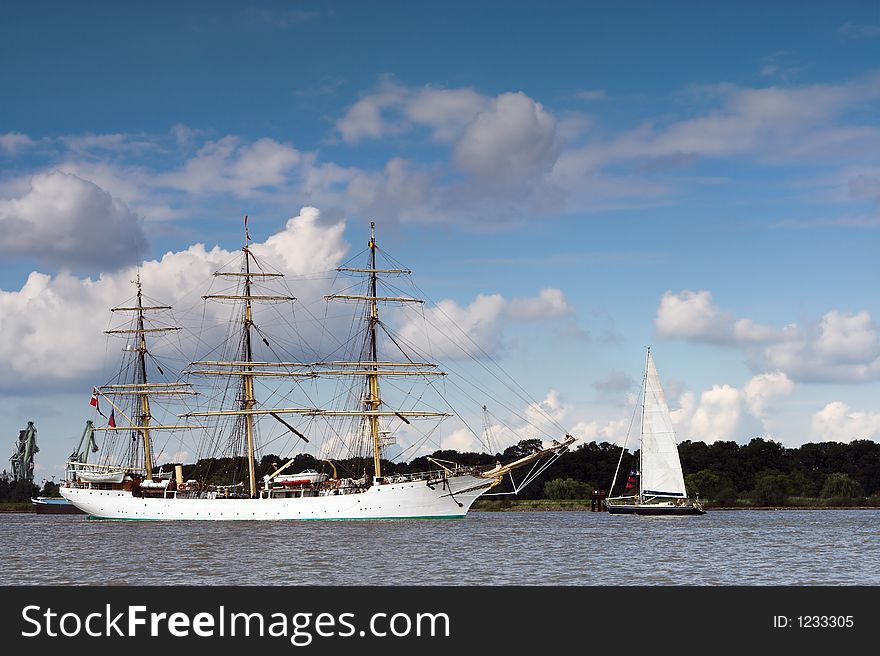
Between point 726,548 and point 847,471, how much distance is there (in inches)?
5345

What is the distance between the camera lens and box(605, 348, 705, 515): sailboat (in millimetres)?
128625

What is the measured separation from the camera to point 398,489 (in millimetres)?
123562

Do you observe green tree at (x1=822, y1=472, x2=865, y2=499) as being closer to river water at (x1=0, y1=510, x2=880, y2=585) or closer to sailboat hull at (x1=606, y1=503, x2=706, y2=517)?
sailboat hull at (x1=606, y1=503, x2=706, y2=517)

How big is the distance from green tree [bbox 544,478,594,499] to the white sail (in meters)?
42.8

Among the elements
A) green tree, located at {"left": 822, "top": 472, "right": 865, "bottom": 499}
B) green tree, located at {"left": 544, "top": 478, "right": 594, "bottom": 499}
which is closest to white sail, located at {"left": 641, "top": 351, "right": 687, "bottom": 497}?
green tree, located at {"left": 544, "top": 478, "right": 594, "bottom": 499}

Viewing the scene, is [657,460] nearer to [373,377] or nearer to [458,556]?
[373,377]

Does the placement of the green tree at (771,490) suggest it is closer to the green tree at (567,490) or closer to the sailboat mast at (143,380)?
the green tree at (567,490)

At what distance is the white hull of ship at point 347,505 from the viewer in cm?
12394

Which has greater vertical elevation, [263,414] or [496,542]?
[263,414]

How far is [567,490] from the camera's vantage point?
6914 inches

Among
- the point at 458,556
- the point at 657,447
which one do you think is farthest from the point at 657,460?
the point at 458,556
